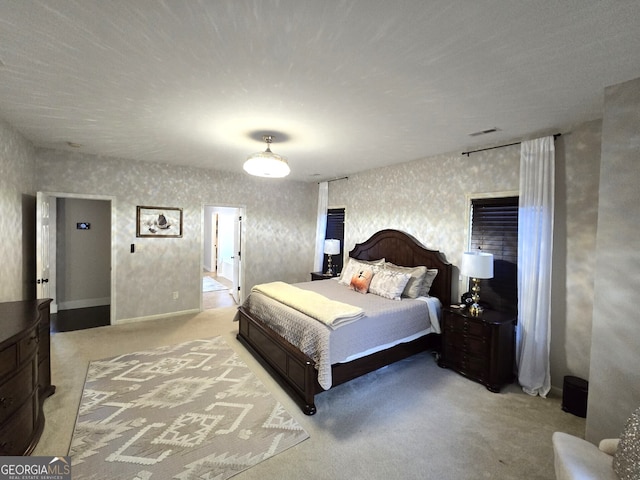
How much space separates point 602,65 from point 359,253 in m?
3.60

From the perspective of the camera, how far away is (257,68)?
5.87ft

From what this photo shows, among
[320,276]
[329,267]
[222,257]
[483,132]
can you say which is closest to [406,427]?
[483,132]

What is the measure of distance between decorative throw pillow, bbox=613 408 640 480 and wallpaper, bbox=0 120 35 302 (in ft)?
15.0

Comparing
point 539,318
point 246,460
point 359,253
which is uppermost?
point 359,253

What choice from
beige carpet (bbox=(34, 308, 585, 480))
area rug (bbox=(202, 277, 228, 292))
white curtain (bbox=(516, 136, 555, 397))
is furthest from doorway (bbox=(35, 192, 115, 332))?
white curtain (bbox=(516, 136, 555, 397))

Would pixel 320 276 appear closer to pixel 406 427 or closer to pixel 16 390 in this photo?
pixel 406 427

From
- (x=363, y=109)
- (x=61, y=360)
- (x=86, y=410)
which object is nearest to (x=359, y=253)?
(x=363, y=109)

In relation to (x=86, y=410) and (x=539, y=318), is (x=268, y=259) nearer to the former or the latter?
(x=86, y=410)

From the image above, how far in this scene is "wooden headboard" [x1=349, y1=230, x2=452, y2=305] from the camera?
3629mm

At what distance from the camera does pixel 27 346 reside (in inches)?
75.0

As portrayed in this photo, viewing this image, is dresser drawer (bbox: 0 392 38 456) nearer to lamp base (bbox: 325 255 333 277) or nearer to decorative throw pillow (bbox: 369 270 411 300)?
decorative throw pillow (bbox: 369 270 411 300)

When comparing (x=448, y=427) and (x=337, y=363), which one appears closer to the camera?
(x=448, y=427)

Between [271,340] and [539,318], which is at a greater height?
[539,318]

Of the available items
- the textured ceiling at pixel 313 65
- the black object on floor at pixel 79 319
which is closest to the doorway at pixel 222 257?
the black object on floor at pixel 79 319
